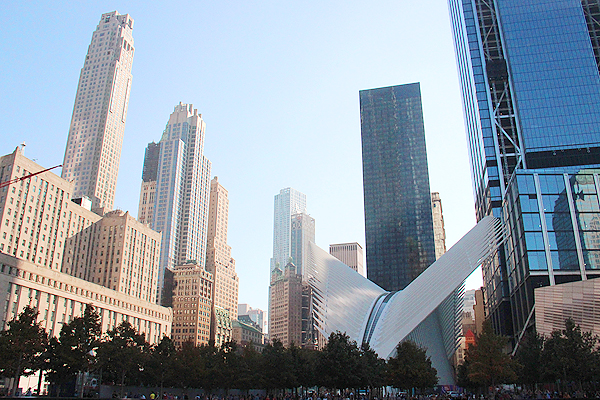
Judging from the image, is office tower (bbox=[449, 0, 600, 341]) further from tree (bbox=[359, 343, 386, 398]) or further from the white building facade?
the white building facade

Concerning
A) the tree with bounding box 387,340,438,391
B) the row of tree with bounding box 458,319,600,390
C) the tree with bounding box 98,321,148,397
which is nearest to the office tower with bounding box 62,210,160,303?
the tree with bounding box 98,321,148,397

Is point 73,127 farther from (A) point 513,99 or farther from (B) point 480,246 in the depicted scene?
(B) point 480,246

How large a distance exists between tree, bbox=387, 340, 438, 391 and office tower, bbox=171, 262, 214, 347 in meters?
110

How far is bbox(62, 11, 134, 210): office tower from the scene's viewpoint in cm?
16062

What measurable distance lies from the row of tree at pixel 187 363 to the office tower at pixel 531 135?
30.8 meters

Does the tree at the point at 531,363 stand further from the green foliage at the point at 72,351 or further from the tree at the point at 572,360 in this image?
the green foliage at the point at 72,351

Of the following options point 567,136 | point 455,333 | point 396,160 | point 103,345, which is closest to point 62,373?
point 103,345

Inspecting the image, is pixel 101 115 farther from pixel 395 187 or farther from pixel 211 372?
pixel 211 372

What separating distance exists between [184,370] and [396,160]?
129 meters

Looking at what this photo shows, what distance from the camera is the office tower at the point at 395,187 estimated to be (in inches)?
6309

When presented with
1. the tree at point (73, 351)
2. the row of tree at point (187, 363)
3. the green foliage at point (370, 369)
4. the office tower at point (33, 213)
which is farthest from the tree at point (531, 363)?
the office tower at point (33, 213)

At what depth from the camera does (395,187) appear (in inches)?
6590

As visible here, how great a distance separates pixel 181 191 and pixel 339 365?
140922mm

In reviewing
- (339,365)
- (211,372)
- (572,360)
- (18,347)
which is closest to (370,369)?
(339,365)
